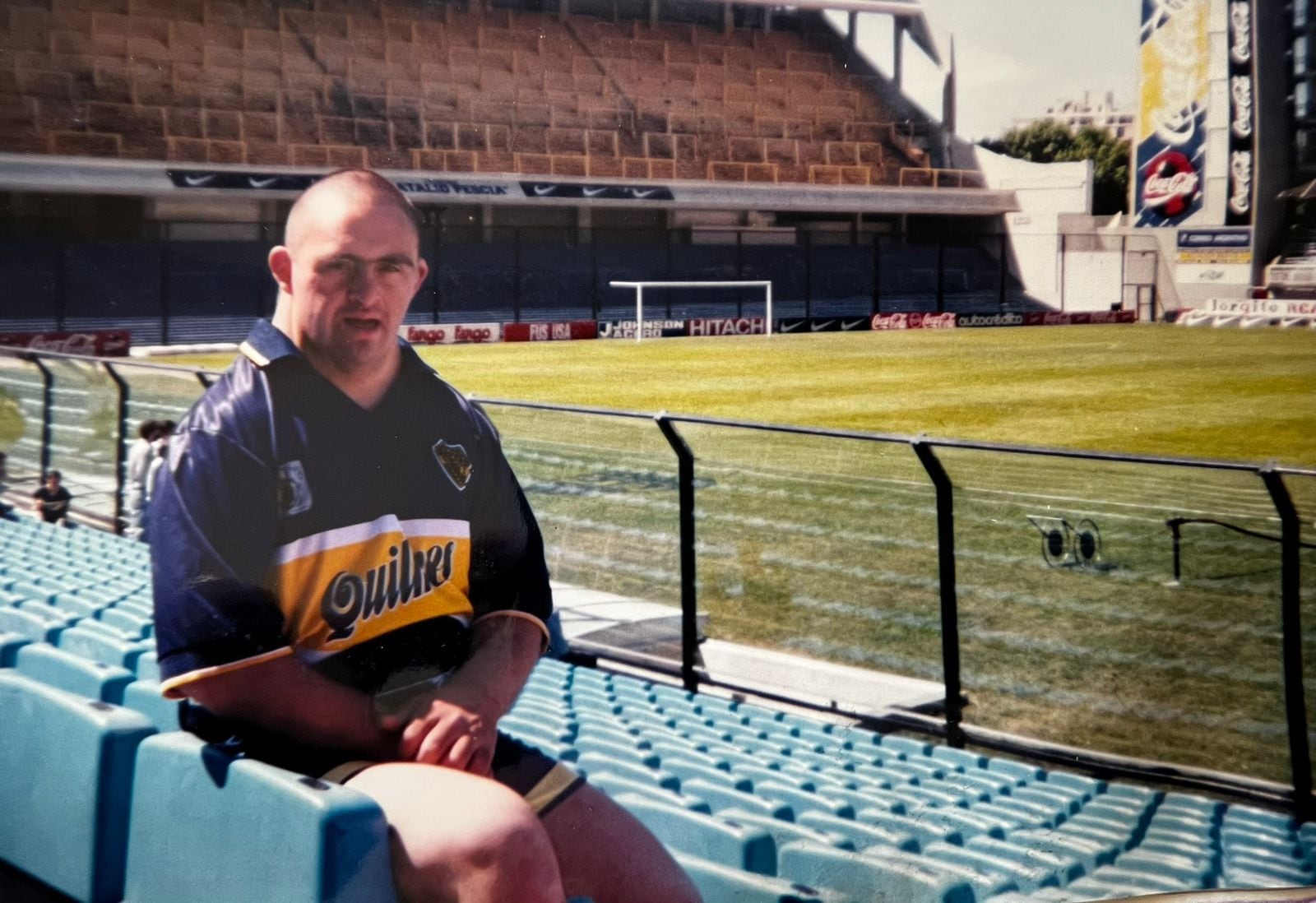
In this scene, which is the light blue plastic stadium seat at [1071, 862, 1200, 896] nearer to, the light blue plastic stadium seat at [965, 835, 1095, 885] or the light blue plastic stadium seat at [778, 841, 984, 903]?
the light blue plastic stadium seat at [965, 835, 1095, 885]

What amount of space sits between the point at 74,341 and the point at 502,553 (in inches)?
40.6

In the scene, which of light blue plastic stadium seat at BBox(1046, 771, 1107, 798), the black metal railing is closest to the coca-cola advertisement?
the black metal railing

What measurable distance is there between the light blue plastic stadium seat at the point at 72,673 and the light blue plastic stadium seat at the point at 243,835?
0.26 metres

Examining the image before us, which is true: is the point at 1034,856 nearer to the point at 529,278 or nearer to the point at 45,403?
the point at 529,278

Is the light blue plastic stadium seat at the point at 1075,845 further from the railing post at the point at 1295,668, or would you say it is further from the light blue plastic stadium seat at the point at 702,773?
the railing post at the point at 1295,668

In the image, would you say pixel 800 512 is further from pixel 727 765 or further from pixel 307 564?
pixel 307 564

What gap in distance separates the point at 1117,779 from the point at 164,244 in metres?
2.02

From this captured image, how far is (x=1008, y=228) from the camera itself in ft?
7.52

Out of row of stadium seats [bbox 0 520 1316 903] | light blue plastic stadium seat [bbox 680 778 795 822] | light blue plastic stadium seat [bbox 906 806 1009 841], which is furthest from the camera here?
light blue plastic stadium seat [bbox 906 806 1009 841]

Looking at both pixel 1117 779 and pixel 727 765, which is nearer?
pixel 727 765

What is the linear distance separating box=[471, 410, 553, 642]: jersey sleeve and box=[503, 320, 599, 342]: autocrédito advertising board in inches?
41.5

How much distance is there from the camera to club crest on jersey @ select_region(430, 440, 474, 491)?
1496 mm

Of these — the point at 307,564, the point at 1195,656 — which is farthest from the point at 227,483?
the point at 1195,656

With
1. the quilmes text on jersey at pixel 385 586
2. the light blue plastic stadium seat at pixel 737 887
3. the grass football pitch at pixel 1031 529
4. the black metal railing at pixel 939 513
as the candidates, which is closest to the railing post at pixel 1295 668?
the black metal railing at pixel 939 513
